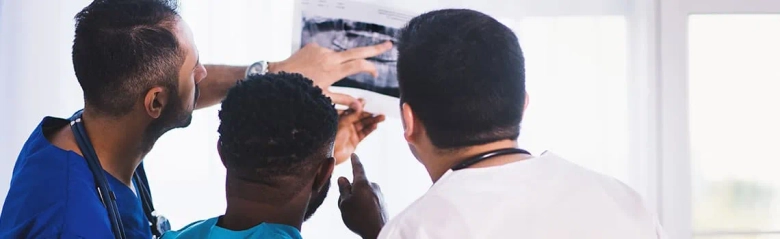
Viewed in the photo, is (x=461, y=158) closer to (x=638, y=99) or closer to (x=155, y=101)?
(x=155, y=101)

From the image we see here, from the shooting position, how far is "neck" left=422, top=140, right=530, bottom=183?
1.00 meters

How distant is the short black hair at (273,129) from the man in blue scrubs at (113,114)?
0.24 m

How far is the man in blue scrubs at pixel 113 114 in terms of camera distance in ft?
3.65

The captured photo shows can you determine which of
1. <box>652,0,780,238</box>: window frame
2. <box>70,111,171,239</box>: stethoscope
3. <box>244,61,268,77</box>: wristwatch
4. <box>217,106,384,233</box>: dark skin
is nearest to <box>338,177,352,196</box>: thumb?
<box>217,106,384,233</box>: dark skin

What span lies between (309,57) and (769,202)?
153 cm

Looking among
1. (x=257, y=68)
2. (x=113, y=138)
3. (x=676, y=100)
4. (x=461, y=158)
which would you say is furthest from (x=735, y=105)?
(x=113, y=138)

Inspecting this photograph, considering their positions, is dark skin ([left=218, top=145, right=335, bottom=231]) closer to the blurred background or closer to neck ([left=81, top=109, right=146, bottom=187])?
neck ([left=81, top=109, right=146, bottom=187])

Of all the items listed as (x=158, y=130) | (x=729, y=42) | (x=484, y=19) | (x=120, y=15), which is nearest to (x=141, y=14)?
(x=120, y=15)

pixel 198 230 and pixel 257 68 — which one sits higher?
pixel 257 68

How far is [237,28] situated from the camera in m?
2.33

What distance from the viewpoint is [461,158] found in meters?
1.04

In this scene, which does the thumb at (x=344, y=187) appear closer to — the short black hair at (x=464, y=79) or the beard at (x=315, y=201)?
the beard at (x=315, y=201)

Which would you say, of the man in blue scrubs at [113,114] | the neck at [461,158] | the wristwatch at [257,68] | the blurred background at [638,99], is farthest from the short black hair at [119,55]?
the blurred background at [638,99]

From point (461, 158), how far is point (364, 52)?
496 mm
